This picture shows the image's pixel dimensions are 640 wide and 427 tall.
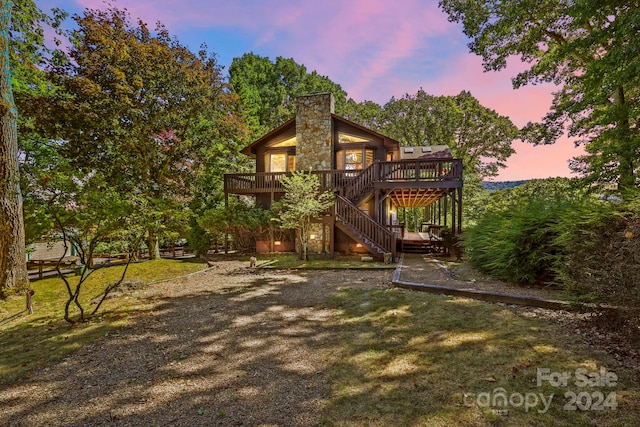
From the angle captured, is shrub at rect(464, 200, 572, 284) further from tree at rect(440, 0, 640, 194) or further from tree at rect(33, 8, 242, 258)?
tree at rect(33, 8, 242, 258)

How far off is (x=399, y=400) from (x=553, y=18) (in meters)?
16.8

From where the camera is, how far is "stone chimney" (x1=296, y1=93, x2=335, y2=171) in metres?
15.5

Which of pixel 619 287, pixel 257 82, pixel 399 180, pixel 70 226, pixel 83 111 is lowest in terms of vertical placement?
pixel 619 287

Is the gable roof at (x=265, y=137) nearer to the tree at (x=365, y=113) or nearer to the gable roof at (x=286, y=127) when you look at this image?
the gable roof at (x=286, y=127)

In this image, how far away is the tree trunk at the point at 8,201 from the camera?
23.7 ft

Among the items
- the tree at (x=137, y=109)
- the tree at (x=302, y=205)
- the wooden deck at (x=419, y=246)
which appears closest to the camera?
the tree at (x=137, y=109)

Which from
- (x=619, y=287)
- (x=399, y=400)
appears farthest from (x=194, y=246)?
(x=619, y=287)

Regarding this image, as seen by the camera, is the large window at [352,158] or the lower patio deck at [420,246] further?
the large window at [352,158]

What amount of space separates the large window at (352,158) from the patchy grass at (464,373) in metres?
12.2

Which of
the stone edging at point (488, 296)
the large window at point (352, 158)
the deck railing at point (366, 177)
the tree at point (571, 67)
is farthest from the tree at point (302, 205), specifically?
the tree at point (571, 67)

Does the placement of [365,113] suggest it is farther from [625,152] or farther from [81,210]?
[81,210]

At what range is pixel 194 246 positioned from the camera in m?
15.1

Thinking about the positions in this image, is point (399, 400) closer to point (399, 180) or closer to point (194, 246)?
point (399, 180)

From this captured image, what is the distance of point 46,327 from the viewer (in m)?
5.21
